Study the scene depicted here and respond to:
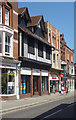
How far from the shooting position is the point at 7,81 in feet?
73.5

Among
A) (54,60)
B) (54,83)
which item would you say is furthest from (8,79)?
(54,60)

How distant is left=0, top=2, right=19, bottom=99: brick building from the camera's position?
21648 millimetres

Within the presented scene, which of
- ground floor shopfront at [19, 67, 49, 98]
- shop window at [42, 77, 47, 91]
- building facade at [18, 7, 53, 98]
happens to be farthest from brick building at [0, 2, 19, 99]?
shop window at [42, 77, 47, 91]

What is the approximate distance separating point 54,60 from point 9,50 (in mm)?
17285

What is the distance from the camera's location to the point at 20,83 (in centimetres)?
2469

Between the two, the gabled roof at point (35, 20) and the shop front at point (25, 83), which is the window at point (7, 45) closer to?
the shop front at point (25, 83)

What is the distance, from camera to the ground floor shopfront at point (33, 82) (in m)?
26.0

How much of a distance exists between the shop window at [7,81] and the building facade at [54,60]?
1325 centimetres

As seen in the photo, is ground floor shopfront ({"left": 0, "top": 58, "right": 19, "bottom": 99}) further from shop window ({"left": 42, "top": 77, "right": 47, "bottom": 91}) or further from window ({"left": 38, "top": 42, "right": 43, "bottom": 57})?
shop window ({"left": 42, "top": 77, "right": 47, "bottom": 91})

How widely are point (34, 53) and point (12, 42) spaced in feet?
20.3

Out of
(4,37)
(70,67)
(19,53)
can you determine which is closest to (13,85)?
(19,53)

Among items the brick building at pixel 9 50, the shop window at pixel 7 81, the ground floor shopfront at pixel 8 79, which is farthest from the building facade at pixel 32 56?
the shop window at pixel 7 81

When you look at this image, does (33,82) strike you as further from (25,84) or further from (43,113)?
(43,113)

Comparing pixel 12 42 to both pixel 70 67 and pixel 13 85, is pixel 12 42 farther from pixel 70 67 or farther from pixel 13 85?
pixel 70 67
